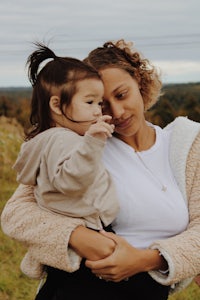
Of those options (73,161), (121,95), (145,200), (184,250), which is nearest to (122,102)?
(121,95)

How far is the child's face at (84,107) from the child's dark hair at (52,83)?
0.07 ft

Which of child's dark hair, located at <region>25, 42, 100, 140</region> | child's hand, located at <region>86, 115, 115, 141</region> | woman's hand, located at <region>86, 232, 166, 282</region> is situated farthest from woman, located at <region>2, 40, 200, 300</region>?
child's hand, located at <region>86, 115, 115, 141</region>

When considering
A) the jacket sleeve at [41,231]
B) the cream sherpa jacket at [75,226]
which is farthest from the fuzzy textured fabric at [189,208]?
the jacket sleeve at [41,231]

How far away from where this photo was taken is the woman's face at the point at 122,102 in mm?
2502

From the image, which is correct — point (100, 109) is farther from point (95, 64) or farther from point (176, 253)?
point (176, 253)

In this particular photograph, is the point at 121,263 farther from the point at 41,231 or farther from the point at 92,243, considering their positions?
the point at 41,231

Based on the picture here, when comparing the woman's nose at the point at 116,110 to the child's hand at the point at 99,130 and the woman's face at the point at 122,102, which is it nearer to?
the woman's face at the point at 122,102

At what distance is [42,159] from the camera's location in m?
2.28

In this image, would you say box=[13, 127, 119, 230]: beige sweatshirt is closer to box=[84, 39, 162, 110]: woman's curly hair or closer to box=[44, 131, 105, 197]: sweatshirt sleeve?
box=[44, 131, 105, 197]: sweatshirt sleeve

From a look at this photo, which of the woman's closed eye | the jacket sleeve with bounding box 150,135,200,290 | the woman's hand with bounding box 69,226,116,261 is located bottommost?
the jacket sleeve with bounding box 150,135,200,290

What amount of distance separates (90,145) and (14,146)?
20.1 ft

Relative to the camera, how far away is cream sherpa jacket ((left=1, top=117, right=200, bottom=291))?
2.34m

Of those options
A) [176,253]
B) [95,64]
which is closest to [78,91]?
[95,64]

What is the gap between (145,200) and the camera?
2436mm
